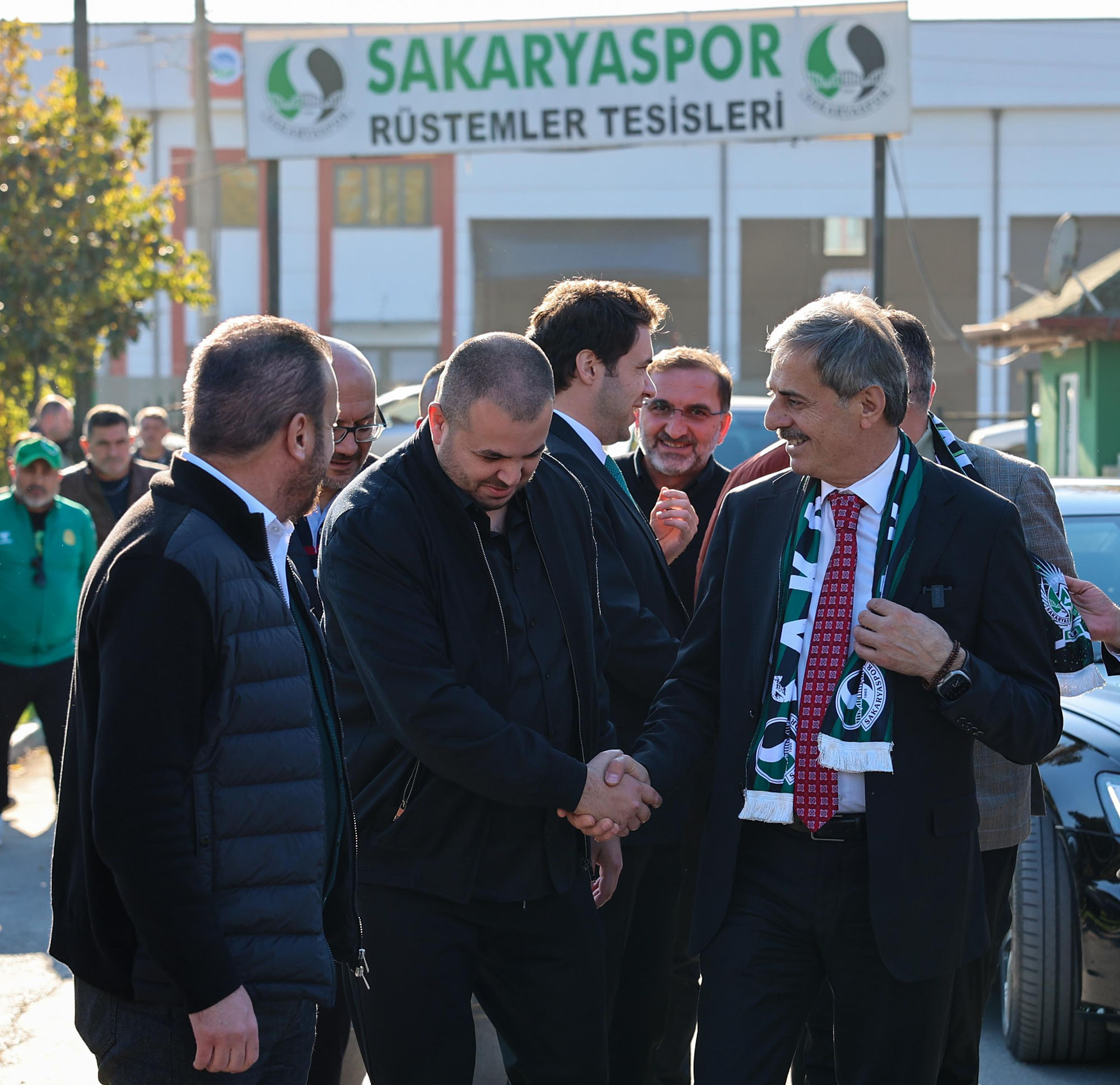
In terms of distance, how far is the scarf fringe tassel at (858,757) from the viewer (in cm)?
305

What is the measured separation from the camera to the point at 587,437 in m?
4.11

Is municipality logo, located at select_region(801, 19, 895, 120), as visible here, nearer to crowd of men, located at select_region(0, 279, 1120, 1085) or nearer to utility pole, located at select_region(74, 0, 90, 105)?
utility pole, located at select_region(74, 0, 90, 105)

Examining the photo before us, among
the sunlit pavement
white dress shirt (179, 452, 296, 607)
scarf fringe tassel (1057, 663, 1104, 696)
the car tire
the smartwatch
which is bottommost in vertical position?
the sunlit pavement

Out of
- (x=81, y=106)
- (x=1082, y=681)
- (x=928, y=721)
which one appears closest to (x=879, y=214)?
(x=81, y=106)

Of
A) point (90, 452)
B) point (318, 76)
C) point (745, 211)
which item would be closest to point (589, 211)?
point (745, 211)

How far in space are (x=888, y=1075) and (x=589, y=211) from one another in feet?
115

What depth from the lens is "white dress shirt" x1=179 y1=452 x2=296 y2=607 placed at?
102 inches

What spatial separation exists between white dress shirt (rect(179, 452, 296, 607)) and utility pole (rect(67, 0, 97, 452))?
12.8 m

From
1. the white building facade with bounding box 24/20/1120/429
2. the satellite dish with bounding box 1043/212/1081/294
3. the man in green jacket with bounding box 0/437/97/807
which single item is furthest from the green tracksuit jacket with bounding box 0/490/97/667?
the white building facade with bounding box 24/20/1120/429

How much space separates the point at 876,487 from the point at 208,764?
5.22 feet

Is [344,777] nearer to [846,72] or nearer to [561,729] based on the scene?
[561,729]

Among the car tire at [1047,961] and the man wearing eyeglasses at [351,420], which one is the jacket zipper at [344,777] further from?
the car tire at [1047,961]

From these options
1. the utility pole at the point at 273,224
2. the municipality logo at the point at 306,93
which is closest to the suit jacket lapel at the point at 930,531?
the utility pole at the point at 273,224

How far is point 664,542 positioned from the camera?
4.45 meters
